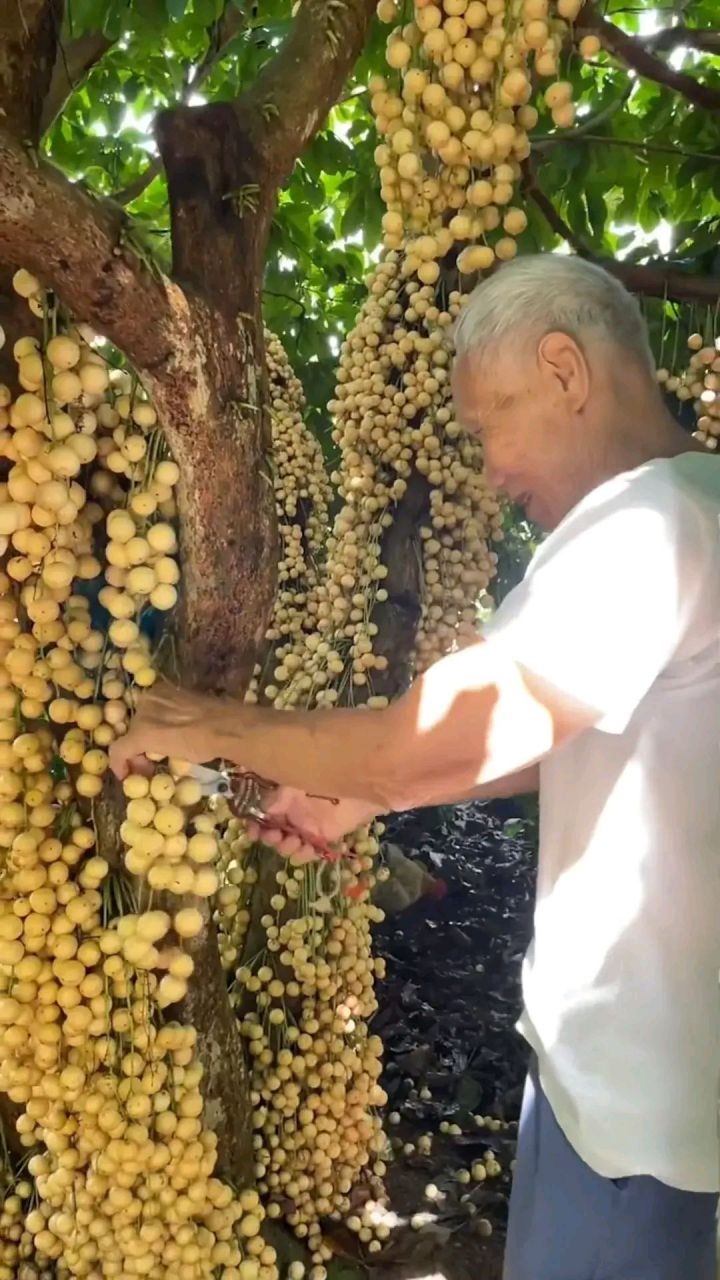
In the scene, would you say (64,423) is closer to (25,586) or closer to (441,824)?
(25,586)

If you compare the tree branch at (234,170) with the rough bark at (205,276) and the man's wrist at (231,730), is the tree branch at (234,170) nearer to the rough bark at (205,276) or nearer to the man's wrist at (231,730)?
the rough bark at (205,276)

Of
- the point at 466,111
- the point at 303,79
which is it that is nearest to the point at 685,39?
Answer: the point at 466,111

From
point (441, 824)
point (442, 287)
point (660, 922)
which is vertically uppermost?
point (442, 287)

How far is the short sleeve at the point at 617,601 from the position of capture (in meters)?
0.97

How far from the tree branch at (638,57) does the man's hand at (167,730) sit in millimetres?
1278

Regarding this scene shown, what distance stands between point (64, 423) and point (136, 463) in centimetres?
13

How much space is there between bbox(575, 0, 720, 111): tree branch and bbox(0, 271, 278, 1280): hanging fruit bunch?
99cm

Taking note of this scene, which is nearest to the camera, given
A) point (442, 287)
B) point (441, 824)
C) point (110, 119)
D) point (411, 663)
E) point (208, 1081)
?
point (208, 1081)

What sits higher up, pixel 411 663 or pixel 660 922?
pixel 411 663

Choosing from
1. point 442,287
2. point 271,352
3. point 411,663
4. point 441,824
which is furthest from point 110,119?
point 441,824

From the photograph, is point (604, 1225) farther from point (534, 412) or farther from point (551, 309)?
point (551, 309)

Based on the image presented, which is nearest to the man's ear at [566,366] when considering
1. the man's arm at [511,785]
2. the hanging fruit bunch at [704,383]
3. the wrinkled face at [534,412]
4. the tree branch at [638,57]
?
the wrinkled face at [534,412]

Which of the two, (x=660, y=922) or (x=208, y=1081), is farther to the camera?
(x=208, y=1081)

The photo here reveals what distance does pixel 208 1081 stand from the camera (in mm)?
1607
